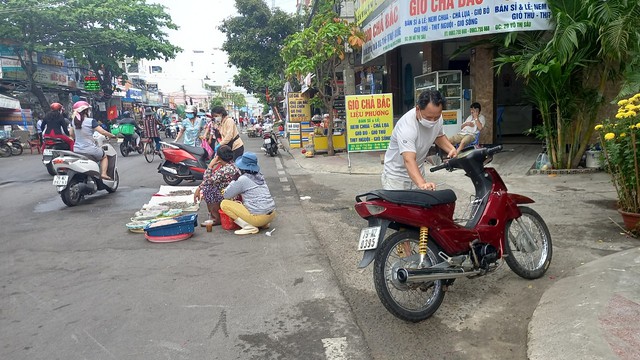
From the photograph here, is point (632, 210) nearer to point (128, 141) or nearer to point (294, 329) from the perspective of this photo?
point (294, 329)

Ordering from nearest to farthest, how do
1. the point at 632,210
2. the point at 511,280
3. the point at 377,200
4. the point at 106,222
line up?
the point at 377,200 → the point at 511,280 → the point at 632,210 → the point at 106,222

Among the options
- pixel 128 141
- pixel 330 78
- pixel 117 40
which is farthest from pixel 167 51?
pixel 330 78

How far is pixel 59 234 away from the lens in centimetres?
612

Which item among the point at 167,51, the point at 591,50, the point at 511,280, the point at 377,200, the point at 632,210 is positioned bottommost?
the point at 511,280

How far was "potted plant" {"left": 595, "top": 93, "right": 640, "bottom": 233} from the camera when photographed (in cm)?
475

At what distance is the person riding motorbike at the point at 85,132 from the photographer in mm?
8195

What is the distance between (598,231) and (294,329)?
3975 millimetres

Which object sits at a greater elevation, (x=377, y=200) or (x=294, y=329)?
(x=377, y=200)

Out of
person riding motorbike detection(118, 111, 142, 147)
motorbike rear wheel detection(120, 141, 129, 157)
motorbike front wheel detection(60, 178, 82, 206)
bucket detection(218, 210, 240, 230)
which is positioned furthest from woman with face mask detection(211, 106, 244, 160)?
motorbike rear wheel detection(120, 141, 129, 157)

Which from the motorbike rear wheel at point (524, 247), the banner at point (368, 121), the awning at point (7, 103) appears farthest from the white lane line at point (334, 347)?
the awning at point (7, 103)

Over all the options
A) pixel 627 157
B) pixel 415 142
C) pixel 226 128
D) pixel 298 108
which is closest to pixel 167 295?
pixel 415 142

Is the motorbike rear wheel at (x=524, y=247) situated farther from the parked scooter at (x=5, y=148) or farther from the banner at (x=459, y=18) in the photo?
the parked scooter at (x=5, y=148)

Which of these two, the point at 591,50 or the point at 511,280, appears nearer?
the point at 511,280

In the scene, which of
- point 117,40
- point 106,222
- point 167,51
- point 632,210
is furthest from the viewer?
point 167,51
